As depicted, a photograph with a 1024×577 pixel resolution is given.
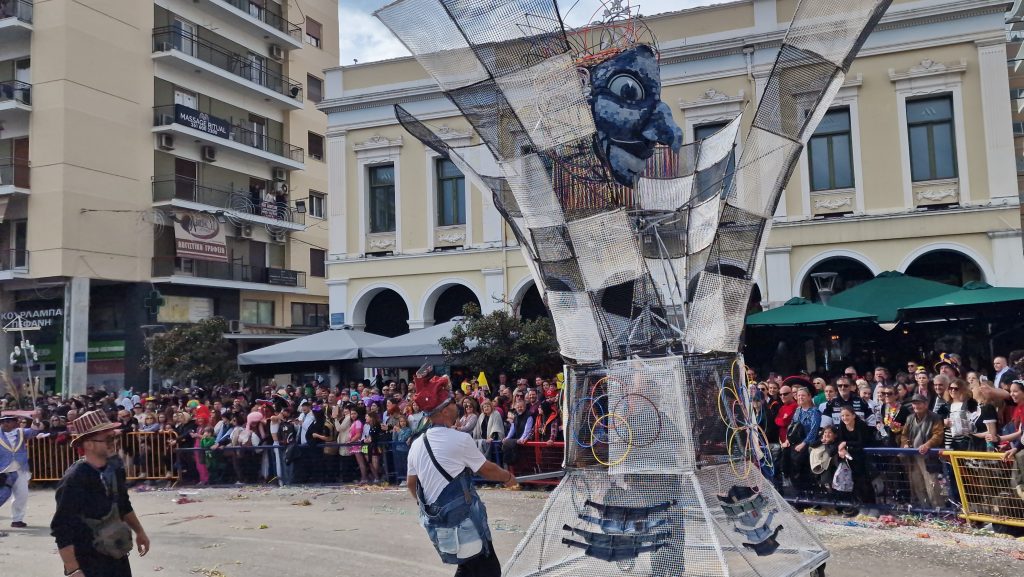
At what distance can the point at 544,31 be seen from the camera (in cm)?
684

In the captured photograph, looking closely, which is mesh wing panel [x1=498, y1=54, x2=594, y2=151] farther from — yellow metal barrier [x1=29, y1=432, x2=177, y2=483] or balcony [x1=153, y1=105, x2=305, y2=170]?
balcony [x1=153, y1=105, x2=305, y2=170]

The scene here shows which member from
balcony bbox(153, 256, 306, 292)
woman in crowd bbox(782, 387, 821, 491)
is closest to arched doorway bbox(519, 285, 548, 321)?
woman in crowd bbox(782, 387, 821, 491)

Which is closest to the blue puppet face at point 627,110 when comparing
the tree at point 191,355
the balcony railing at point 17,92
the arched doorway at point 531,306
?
the arched doorway at point 531,306

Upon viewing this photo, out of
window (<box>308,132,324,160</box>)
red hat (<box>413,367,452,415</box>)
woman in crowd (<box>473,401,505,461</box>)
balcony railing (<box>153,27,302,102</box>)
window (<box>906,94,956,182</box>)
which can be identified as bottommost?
woman in crowd (<box>473,401,505,461</box>)

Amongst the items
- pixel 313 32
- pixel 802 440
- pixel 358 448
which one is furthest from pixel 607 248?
pixel 313 32

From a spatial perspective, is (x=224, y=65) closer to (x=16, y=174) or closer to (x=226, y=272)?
(x=226, y=272)

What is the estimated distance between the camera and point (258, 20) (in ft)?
128

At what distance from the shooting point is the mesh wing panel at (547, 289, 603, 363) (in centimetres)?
713

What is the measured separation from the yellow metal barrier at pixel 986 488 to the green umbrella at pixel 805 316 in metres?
5.36

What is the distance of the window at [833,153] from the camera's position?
21578mm

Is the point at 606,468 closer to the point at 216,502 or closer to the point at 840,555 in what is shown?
the point at 840,555

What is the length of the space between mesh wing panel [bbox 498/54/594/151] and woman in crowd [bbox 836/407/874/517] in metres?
5.19

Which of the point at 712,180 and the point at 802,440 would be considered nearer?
the point at 712,180

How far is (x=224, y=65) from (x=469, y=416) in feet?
95.0
